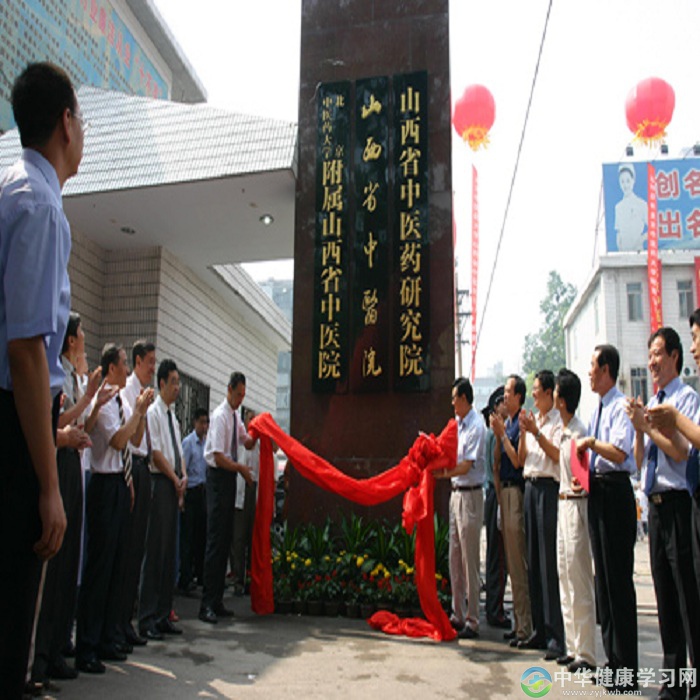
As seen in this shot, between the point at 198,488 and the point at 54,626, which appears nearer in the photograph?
the point at 54,626

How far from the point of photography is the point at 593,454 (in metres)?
3.66

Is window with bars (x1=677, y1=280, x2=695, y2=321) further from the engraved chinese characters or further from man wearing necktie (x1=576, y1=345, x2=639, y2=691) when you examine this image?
man wearing necktie (x1=576, y1=345, x2=639, y2=691)

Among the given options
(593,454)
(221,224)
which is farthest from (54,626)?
(221,224)

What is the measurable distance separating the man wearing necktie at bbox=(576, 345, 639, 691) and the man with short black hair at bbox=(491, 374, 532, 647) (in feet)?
2.87

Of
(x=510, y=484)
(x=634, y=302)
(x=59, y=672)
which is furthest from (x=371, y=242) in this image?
(x=634, y=302)

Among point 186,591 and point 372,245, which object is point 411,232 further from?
point 186,591

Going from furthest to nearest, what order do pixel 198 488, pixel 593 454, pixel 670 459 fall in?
1. pixel 198 488
2. pixel 593 454
3. pixel 670 459

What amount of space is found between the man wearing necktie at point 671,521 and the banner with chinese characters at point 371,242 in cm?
290

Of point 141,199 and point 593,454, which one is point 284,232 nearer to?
point 141,199

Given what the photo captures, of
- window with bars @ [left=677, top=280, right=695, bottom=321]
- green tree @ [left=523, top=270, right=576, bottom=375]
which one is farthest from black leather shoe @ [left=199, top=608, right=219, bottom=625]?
green tree @ [left=523, top=270, right=576, bottom=375]

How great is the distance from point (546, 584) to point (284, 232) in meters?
5.96

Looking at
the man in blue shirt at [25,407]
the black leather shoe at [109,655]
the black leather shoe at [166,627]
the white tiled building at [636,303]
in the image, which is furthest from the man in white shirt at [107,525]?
the white tiled building at [636,303]

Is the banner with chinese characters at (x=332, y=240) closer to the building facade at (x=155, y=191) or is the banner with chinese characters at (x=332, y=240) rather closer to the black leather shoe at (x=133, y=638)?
the building facade at (x=155, y=191)

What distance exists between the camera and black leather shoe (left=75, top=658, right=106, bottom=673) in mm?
3506
